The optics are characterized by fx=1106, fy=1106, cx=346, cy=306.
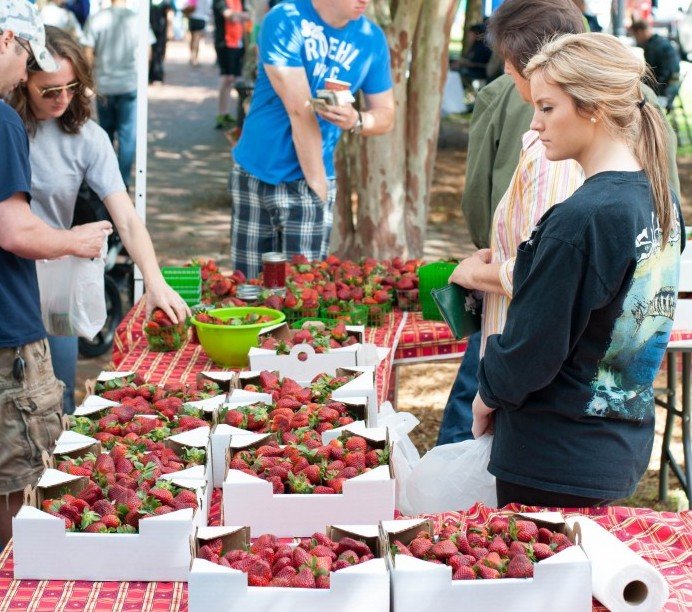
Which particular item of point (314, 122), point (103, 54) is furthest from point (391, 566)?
point (103, 54)

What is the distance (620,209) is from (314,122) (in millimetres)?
2658

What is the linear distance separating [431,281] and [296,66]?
135 cm

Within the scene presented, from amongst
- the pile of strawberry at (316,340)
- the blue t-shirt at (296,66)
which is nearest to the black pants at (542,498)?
the pile of strawberry at (316,340)

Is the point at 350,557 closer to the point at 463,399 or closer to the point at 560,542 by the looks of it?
the point at 560,542

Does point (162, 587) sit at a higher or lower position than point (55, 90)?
lower

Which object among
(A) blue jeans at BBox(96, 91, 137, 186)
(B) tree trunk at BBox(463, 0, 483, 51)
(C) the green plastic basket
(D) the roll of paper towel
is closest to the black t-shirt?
(D) the roll of paper towel

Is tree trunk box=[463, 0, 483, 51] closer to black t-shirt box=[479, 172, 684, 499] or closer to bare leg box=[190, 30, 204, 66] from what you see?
bare leg box=[190, 30, 204, 66]

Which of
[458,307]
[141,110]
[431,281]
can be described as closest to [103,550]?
[458,307]

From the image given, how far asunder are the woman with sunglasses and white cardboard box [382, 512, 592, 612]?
1.86 metres

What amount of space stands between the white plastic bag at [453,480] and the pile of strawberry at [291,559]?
72 cm

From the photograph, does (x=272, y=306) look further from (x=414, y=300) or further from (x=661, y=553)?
(x=661, y=553)

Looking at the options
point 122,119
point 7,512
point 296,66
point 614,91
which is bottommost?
point 7,512

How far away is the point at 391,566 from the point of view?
1.95 meters

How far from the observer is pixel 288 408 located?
2.76 meters
